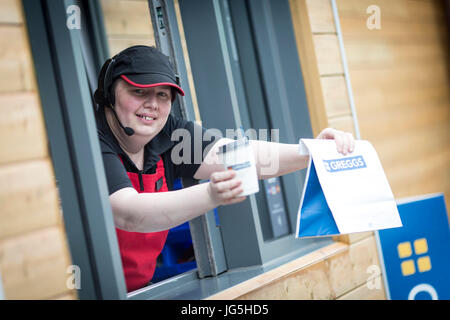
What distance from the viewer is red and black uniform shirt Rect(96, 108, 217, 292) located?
1.67m

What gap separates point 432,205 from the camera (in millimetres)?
2332

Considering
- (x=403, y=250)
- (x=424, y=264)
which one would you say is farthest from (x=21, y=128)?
(x=424, y=264)

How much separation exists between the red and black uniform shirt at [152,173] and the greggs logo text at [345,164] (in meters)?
0.50

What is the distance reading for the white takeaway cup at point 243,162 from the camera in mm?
1075

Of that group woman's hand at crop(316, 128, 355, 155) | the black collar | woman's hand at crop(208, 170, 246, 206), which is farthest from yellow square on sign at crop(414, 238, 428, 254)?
woman's hand at crop(208, 170, 246, 206)

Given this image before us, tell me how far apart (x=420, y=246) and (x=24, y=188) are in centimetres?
196

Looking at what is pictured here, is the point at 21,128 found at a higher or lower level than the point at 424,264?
higher

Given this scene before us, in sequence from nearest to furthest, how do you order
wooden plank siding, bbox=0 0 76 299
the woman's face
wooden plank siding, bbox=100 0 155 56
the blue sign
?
wooden plank siding, bbox=0 0 76 299
the woman's face
the blue sign
wooden plank siding, bbox=100 0 155 56

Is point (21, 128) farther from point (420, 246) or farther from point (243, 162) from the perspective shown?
point (420, 246)

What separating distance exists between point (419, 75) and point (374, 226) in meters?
2.04

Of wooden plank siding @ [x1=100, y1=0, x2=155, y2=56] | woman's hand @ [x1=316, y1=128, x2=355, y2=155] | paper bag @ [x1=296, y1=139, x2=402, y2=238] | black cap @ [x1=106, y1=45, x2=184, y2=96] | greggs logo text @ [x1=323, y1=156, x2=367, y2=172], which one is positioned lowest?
paper bag @ [x1=296, y1=139, x2=402, y2=238]

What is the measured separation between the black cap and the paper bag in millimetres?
535

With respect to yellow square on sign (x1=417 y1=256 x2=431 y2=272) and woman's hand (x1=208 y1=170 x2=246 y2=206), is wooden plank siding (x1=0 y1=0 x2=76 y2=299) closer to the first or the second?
woman's hand (x1=208 y1=170 x2=246 y2=206)

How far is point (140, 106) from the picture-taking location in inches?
60.2
